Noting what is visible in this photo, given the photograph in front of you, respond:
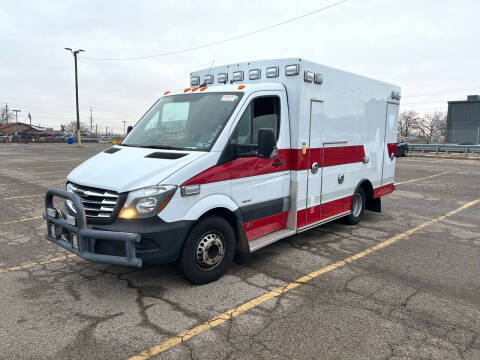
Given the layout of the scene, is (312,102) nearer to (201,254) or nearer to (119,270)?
(201,254)

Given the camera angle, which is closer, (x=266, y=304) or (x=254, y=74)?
(x=266, y=304)

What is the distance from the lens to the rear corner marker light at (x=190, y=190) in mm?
3809

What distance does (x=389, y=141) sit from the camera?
7.82m

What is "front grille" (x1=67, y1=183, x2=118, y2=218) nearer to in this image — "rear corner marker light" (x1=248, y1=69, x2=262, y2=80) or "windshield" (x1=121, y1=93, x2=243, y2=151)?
"windshield" (x1=121, y1=93, x2=243, y2=151)

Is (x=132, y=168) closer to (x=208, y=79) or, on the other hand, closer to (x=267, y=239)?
(x=267, y=239)

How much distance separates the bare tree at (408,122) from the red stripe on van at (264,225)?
75996mm

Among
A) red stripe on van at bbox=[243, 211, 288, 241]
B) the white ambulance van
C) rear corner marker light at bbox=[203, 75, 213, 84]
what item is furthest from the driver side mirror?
rear corner marker light at bbox=[203, 75, 213, 84]

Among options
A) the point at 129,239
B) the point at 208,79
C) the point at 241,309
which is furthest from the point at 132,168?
the point at 208,79

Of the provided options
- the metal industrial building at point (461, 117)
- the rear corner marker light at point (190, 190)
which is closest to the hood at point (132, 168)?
the rear corner marker light at point (190, 190)

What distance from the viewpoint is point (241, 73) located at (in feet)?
18.2

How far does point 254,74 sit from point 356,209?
143 inches

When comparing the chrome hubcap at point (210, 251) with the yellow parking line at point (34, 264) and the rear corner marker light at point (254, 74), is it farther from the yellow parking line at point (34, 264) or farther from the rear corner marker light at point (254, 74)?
the rear corner marker light at point (254, 74)

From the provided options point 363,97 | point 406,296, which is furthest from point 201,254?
point 363,97

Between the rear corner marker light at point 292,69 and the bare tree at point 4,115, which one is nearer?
the rear corner marker light at point 292,69
